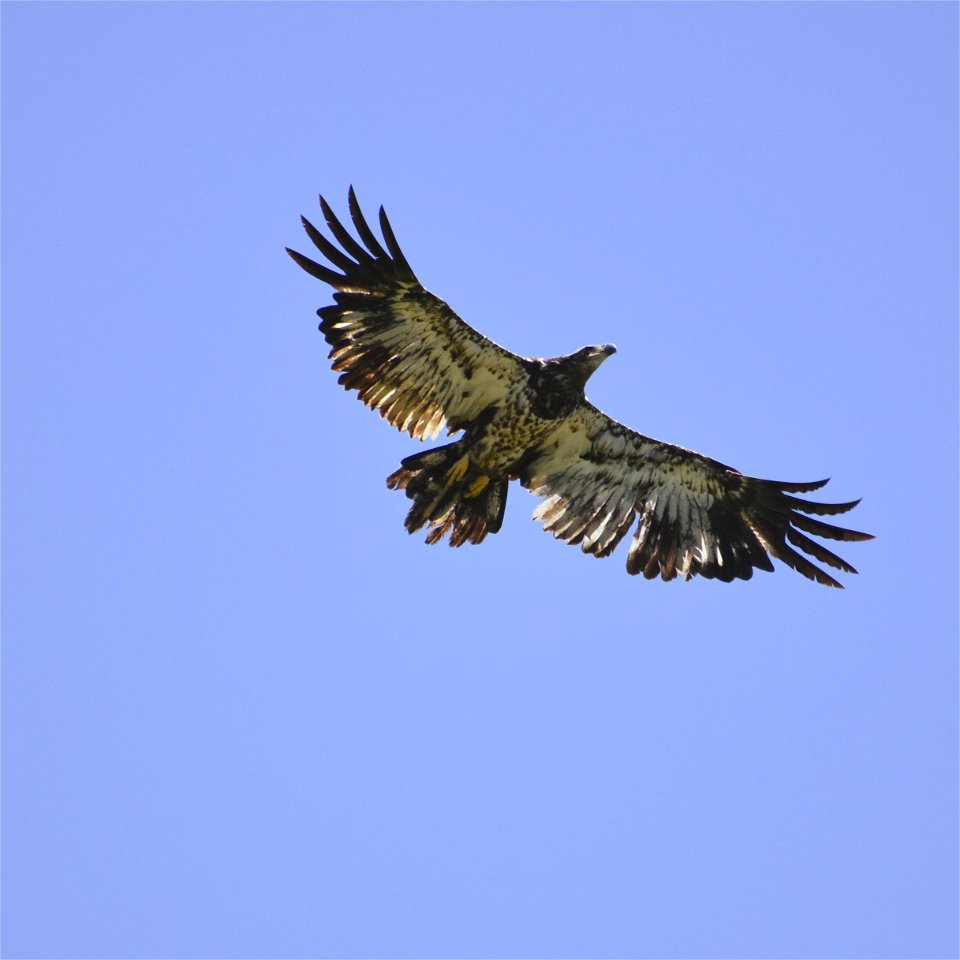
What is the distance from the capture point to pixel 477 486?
618 inches

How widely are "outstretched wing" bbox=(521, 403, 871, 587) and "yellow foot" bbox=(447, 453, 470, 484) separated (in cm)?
107

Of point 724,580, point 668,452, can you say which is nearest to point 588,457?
point 668,452

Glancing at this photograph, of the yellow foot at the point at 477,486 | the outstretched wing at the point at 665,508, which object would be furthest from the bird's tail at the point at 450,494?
the outstretched wing at the point at 665,508

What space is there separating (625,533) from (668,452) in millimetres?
913

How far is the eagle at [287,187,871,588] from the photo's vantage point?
15.1 metres

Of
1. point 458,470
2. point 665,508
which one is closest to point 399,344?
point 458,470

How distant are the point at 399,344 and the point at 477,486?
1.48m

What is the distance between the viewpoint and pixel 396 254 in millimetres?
14828

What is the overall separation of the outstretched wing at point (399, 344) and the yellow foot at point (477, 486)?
0.51m

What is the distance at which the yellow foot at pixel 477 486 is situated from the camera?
51.4 feet

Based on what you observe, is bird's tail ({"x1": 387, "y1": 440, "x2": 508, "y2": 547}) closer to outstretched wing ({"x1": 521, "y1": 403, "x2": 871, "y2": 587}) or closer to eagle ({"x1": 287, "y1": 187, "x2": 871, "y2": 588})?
eagle ({"x1": 287, "y1": 187, "x2": 871, "y2": 588})

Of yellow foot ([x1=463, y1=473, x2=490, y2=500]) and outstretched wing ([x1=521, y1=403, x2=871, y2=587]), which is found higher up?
outstretched wing ([x1=521, y1=403, x2=871, y2=587])

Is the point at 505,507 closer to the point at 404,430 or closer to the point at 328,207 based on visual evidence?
the point at 404,430

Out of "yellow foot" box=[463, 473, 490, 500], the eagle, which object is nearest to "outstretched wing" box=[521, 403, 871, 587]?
the eagle
